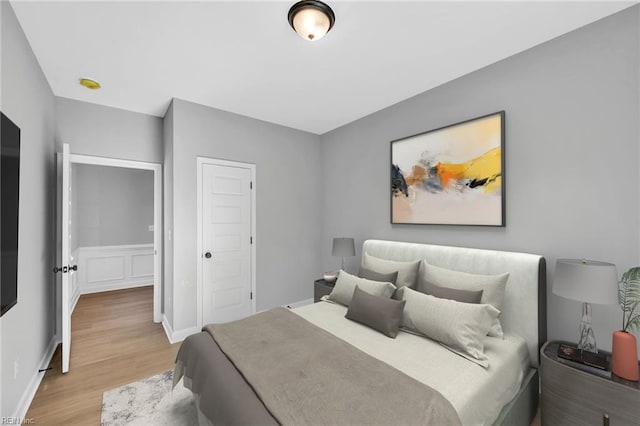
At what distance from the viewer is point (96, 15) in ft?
6.02

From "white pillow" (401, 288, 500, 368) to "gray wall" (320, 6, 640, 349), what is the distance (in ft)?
2.31

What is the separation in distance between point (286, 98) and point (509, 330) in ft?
10.1

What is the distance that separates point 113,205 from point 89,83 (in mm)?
3381

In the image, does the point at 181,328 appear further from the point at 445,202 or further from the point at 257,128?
the point at 445,202

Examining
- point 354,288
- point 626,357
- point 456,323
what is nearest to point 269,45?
point 354,288

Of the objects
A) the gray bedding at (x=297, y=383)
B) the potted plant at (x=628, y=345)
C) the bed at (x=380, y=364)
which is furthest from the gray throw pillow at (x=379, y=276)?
the potted plant at (x=628, y=345)

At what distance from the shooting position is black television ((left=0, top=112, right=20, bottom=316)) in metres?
1.48

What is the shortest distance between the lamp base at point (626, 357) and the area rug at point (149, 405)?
2.66 meters

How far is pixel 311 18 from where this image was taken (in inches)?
67.4

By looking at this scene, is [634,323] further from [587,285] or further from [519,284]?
[519,284]

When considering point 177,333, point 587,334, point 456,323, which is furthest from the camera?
point 177,333

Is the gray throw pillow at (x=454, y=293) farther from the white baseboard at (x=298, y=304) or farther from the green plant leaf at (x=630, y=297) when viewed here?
the white baseboard at (x=298, y=304)

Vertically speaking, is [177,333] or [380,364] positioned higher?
[380,364]

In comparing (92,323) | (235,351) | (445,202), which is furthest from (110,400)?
(445,202)
